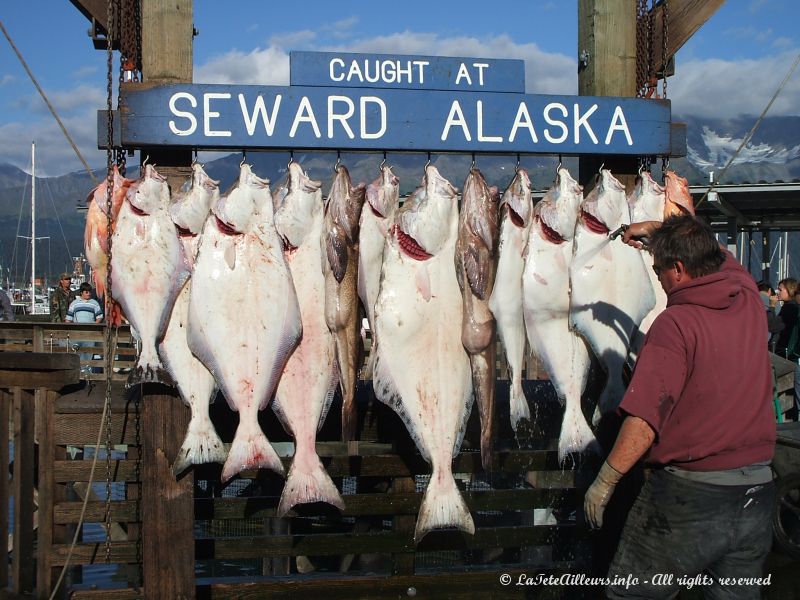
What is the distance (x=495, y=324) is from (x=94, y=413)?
1963 millimetres

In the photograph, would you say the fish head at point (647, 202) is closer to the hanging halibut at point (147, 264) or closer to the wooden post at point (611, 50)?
the wooden post at point (611, 50)

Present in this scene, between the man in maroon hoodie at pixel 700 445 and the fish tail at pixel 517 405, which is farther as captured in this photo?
the fish tail at pixel 517 405

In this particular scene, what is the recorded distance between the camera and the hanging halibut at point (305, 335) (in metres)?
3.56

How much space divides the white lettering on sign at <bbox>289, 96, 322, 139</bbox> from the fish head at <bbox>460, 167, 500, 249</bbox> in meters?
0.79

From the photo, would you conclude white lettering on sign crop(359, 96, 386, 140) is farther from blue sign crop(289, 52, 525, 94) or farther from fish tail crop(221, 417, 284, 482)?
fish tail crop(221, 417, 284, 482)

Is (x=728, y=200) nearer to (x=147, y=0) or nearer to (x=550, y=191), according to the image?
(x=550, y=191)

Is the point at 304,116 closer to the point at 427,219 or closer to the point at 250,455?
the point at 427,219

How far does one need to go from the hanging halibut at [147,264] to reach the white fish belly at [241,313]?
0.15 metres

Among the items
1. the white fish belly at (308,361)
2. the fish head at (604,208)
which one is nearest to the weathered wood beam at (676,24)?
the fish head at (604,208)

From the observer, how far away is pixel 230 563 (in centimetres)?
926

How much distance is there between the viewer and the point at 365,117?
385 centimetres

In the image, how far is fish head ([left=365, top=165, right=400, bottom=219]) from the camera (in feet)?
11.9

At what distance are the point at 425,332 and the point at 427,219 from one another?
49 centimetres

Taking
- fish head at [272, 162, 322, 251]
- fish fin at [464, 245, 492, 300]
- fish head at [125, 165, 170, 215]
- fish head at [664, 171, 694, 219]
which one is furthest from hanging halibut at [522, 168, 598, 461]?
fish head at [125, 165, 170, 215]
